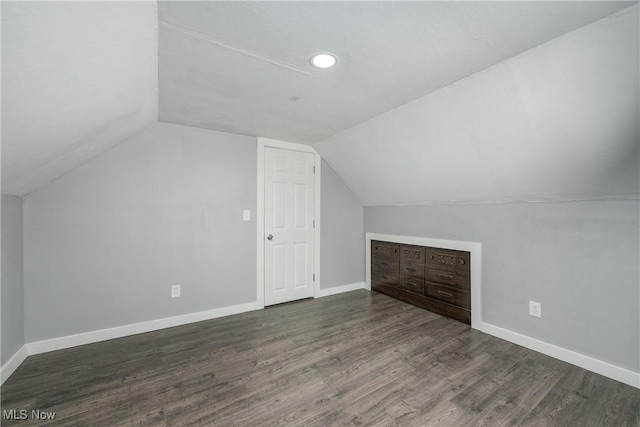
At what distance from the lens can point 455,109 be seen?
6.93ft

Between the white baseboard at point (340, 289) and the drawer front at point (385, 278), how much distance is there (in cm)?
25

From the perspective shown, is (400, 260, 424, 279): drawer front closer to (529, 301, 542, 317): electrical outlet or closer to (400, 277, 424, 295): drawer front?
(400, 277, 424, 295): drawer front

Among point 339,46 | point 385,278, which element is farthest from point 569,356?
point 339,46

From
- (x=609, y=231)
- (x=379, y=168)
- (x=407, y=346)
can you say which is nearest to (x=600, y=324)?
(x=609, y=231)

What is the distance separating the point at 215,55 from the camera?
1.64 metres

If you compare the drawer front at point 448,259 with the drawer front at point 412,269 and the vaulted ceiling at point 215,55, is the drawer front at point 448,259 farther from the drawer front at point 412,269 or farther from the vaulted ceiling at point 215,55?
the vaulted ceiling at point 215,55

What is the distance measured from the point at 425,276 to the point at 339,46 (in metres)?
2.75

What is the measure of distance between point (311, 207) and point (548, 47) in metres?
2.83

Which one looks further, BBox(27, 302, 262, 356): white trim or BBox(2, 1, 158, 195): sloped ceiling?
BBox(27, 302, 262, 356): white trim

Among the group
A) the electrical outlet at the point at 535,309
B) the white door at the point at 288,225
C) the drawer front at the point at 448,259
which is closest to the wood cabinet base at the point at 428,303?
the drawer front at the point at 448,259

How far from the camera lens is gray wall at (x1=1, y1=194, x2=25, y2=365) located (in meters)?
1.91

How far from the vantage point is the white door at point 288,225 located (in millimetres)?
3447

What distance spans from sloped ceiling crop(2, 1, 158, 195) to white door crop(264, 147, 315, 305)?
1.65 meters

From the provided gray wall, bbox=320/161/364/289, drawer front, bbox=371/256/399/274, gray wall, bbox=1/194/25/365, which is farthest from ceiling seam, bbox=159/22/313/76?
drawer front, bbox=371/256/399/274
